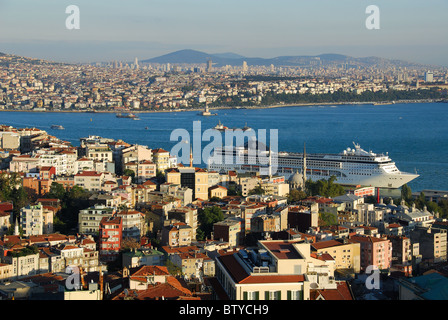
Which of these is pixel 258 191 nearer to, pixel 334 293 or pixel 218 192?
pixel 218 192

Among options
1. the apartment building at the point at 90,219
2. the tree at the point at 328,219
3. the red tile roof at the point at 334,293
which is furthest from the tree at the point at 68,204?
the red tile roof at the point at 334,293

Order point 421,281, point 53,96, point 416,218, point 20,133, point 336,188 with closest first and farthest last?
point 421,281, point 416,218, point 336,188, point 20,133, point 53,96

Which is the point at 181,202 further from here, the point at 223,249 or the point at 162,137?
the point at 162,137

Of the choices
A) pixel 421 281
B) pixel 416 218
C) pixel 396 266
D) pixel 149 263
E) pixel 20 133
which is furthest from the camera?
pixel 20 133

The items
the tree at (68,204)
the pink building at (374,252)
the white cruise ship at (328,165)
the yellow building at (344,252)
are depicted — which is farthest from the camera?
the white cruise ship at (328,165)

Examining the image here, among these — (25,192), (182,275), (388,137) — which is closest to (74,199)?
(25,192)

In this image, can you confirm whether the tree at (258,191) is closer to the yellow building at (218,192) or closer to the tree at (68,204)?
the yellow building at (218,192)
